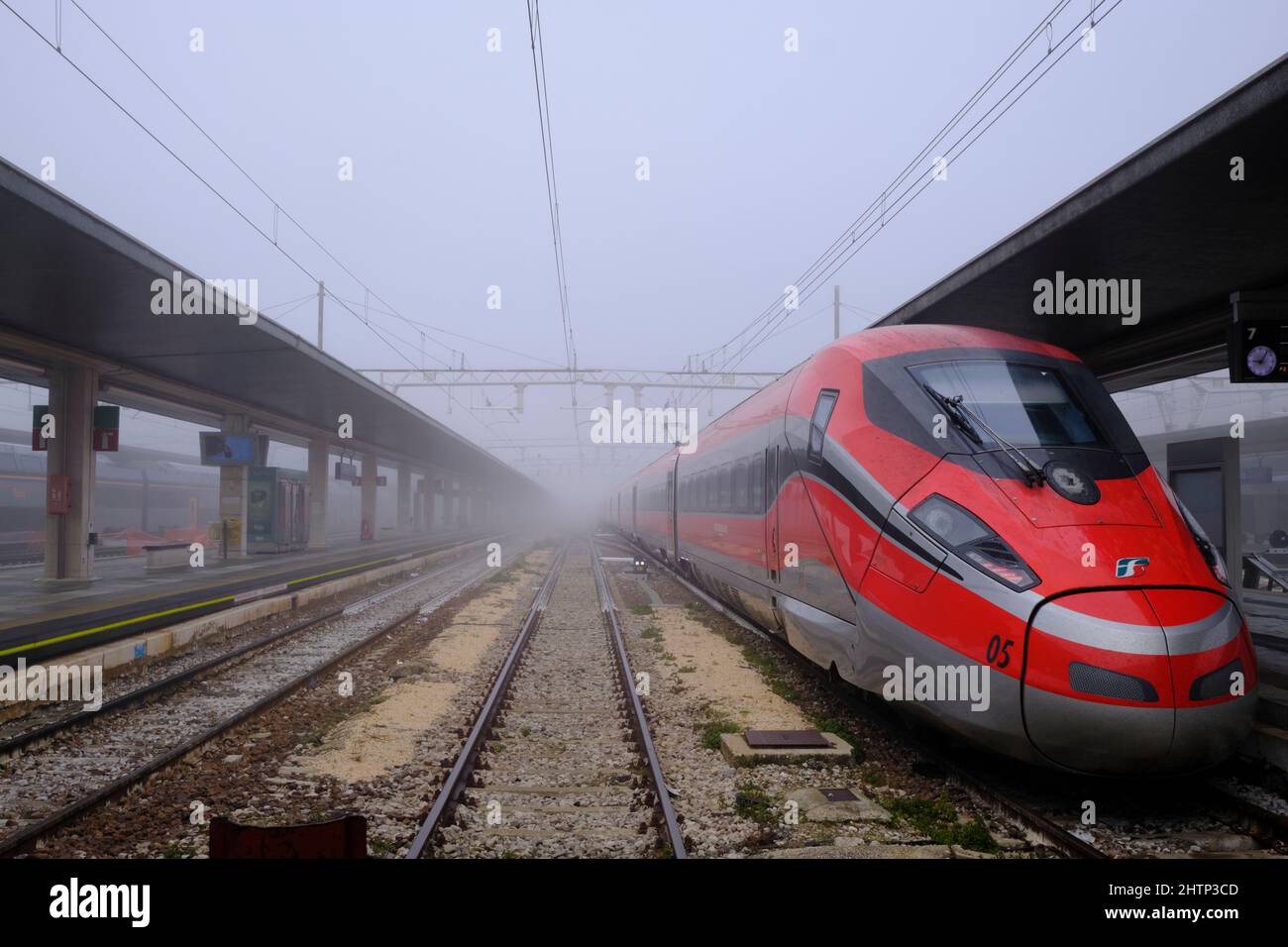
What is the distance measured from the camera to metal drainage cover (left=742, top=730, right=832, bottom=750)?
6480 millimetres

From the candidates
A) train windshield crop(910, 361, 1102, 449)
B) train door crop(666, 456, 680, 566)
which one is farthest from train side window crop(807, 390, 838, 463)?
train door crop(666, 456, 680, 566)

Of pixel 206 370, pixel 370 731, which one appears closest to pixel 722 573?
pixel 370 731

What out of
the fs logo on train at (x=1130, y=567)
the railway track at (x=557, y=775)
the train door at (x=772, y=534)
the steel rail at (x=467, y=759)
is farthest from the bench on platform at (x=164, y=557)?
the fs logo on train at (x=1130, y=567)

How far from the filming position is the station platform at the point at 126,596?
1045 centimetres

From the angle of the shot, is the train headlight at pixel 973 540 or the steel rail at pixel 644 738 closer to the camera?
the steel rail at pixel 644 738

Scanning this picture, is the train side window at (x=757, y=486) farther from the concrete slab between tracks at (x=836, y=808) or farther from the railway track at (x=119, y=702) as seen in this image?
the railway track at (x=119, y=702)

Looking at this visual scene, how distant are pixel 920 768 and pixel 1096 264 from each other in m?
5.86

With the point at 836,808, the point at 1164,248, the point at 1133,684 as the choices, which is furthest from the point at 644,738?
the point at 1164,248

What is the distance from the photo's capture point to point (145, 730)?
24.3ft

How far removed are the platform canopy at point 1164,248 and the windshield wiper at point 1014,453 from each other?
2.47 meters

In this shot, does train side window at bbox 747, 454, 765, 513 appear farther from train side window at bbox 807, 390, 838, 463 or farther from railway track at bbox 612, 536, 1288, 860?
railway track at bbox 612, 536, 1288, 860

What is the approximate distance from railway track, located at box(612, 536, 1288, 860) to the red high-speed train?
45cm

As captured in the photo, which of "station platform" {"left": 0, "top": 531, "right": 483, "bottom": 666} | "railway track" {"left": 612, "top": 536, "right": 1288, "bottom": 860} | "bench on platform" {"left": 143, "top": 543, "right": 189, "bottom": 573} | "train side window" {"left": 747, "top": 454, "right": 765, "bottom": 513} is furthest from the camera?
"bench on platform" {"left": 143, "top": 543, "right": 189, "bottom": 573}

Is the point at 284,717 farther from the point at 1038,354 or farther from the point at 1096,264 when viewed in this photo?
the point at 1096,264
